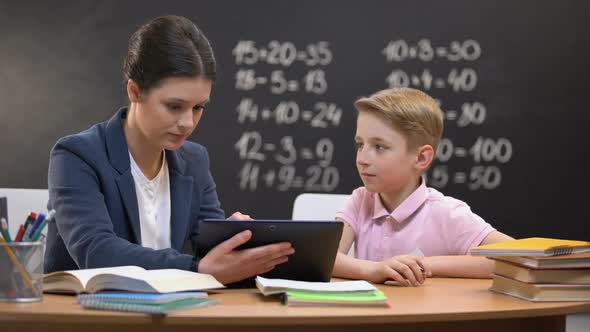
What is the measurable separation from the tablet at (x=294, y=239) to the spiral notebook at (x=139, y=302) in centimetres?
25

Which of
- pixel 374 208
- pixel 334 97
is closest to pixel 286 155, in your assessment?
pixel 334 97

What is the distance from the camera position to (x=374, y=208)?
2.13 meters

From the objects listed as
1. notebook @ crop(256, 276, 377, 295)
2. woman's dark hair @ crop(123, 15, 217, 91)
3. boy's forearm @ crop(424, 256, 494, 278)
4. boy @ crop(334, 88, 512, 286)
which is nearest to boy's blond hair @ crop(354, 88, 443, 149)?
boy @ crop(334, 88, 512, 286)

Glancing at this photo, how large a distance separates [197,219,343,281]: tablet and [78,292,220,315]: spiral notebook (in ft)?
0.81

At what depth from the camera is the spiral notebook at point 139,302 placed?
1.20 meters

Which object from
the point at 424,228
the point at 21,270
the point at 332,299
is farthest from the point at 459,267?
the point at 21,270

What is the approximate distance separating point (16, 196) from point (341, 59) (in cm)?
178

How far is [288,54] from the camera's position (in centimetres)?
380

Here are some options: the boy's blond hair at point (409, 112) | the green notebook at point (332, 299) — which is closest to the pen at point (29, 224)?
the green notebook at point (332, 299)

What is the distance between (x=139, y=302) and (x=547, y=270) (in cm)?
79

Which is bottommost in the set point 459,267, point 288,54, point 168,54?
point 459,267

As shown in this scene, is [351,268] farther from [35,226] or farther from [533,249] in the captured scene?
[35,226]

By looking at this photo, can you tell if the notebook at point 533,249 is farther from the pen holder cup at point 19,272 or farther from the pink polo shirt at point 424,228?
the pen holder cup at point 19,272

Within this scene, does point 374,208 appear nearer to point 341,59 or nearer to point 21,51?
point 341,59
